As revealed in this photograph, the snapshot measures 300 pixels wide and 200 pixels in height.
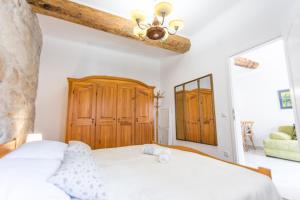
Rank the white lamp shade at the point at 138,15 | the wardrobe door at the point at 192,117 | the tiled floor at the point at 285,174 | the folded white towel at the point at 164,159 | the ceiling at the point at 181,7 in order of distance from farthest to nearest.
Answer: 1. the wardrobe door at the point at 192,117
2. the ceiling at the point at 181,7
3. the tiled floor at the point at 285,174
4. the white lamp shade at the point at 138,15
5. the folded white towel at the point at 164,159

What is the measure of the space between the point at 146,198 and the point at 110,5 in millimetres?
2677

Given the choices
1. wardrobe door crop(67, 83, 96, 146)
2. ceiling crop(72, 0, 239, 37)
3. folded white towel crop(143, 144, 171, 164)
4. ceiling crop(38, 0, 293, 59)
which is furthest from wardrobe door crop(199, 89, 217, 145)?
wardrobe door crop(67, 83, 96, 146)

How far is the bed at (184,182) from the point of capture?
2.81 ft

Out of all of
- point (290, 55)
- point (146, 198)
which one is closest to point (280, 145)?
point (290, 55)

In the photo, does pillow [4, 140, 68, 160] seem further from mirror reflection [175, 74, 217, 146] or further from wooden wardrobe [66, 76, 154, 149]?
mirror reflection [175, 74, 217, 146]

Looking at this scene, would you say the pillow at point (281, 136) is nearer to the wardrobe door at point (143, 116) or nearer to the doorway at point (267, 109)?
the doorway at point (267, 109)

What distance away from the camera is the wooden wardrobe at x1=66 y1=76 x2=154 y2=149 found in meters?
2.84

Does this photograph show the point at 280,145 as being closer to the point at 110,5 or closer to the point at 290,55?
the point at 290,55

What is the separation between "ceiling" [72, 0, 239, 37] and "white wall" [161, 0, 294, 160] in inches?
9.3

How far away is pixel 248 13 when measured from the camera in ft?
7.86

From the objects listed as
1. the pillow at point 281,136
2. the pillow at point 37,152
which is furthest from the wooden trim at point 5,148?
the pillow at point 281,136

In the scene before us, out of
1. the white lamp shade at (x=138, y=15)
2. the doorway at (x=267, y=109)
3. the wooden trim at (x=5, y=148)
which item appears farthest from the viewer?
the doorway at (x=267, y=109)

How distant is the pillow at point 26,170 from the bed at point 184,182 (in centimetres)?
33

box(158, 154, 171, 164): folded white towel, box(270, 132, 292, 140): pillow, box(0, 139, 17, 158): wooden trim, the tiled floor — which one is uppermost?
box(0, 139, 17, 158): wooden trim
